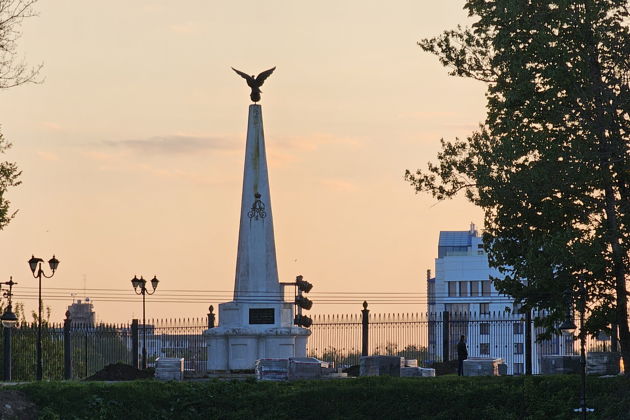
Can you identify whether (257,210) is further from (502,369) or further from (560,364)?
(560,364)

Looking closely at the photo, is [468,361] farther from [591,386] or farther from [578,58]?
[578,58]

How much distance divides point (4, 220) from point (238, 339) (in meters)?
9.79

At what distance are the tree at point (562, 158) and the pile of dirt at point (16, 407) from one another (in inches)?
475

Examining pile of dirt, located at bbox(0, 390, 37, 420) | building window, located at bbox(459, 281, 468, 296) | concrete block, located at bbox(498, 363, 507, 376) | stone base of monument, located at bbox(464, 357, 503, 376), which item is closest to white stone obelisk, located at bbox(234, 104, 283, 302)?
concrete block, located at bbox(498, 363, 507, 376)

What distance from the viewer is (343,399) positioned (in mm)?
35875

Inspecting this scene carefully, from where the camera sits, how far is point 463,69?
38.6m

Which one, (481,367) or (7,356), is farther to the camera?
(7,356)

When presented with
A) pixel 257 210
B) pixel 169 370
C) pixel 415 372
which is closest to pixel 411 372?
pixel 415 372

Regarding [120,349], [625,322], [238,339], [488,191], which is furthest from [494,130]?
[120,349]

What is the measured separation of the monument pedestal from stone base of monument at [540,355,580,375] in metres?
10.3

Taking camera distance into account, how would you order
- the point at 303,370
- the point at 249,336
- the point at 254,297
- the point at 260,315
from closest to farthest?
the point at 303,370, the point at 249,336, the point at 260,315, the point at 254,297

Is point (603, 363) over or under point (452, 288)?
under


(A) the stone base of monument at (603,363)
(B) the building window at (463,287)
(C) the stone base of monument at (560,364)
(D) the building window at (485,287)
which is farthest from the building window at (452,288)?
(A) the stone base of monument at (603,363)

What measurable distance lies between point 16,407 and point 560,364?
1489 cm
